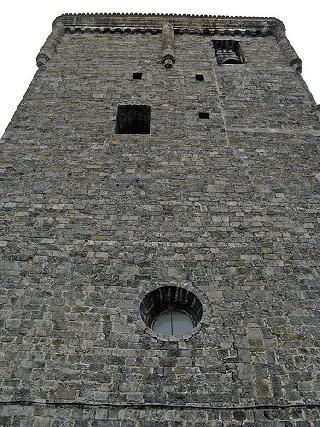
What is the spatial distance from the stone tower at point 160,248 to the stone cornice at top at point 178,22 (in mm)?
2842

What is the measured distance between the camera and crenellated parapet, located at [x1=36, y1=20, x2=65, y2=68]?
1264 centimetres

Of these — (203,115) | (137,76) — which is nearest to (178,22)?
(137,76)

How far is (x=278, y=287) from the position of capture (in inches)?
278

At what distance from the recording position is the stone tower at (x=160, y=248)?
5.80 metres

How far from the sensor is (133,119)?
1118cm

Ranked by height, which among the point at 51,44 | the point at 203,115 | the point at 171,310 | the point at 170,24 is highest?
the point at 170,24

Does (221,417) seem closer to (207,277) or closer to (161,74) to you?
(207,277)

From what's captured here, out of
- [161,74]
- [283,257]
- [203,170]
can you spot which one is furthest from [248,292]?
[161,74]

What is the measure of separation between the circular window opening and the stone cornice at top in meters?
10.4

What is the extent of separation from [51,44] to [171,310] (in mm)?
9369

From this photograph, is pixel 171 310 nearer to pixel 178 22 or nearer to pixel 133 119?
pixel 133 119

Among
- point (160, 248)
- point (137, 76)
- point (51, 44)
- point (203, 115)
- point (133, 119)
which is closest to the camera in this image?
point (160, 248)

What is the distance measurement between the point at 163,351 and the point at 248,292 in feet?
5.14

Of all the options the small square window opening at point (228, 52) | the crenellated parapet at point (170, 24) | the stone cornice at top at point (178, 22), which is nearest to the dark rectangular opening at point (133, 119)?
the small square window opening at point (228, 52)
